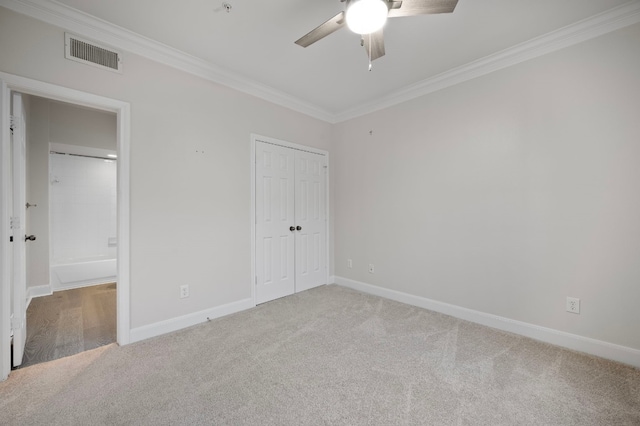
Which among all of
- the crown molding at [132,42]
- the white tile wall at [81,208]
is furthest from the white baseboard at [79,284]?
the crown molding at [132,42]

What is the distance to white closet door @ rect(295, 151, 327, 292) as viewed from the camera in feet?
12.6

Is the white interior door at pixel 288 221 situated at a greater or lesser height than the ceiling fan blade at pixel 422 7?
lesser

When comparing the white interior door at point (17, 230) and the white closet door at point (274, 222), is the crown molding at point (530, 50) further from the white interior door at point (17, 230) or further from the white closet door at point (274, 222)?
the white interior door at point (17, 230)

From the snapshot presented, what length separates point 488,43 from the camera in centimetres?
244

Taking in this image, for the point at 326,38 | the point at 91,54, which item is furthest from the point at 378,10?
the point at 91,54

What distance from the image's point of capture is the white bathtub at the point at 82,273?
4020 mm

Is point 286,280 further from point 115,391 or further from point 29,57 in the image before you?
point 29,57

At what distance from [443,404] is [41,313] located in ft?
13.9

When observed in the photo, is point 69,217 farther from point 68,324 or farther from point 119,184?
point 119,184

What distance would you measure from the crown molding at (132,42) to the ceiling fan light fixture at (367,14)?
1894 mm

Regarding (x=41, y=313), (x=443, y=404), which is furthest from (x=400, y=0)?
(x=41, y=313)

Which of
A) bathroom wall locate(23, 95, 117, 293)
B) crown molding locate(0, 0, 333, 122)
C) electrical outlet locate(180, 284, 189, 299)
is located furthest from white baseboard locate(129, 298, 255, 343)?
bathroom wall locate(23, 95, 117, 293)

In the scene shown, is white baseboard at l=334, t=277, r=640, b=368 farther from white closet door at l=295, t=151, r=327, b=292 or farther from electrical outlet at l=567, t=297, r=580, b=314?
white closet door at l=295, t=151, r=327, b=292

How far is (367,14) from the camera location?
4.86 feet
